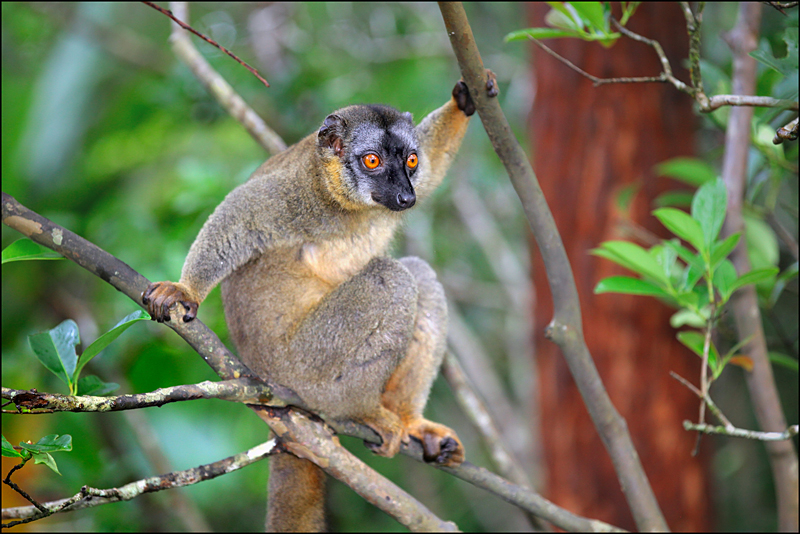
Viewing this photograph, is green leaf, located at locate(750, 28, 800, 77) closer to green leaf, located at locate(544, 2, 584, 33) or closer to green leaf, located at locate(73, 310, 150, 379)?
green leaf, located at locate(544, 2, 584, 33)

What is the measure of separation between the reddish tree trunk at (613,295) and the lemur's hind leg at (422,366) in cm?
173

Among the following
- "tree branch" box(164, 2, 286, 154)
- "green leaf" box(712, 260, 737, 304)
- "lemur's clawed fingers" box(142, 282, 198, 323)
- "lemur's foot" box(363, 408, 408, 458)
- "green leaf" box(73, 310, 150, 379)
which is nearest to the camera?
"green leaf" box(73, 310, 150, 379)

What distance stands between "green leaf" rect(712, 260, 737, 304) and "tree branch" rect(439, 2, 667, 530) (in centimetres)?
Answer: 62

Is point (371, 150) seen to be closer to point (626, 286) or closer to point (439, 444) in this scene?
point (626, 286)

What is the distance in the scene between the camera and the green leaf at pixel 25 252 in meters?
2.27

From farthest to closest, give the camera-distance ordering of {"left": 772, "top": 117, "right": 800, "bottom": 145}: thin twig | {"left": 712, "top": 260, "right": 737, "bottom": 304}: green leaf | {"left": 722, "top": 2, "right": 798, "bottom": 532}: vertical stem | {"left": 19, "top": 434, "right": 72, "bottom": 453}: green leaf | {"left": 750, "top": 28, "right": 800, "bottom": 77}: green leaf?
{"left": 722, "top": 2, "right": 798, "bottom": 532}: vertical stem
{"left": 712, "top": 260, "right": 737, "bottom": 304}: green leaf
{"left": 750, "top": 28, "right": 800, "bottom": 77}: green leaf
{"left": 772, "top": 117, "right": 800, "bottom": 145}: thin twig
{"left": 19, "top": 434, "right": 72, "bottom": 453}: green leaf

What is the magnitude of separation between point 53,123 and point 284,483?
4.23 metres

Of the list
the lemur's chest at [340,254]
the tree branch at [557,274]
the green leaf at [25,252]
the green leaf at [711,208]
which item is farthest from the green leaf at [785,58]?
the green leaf at [25,252]

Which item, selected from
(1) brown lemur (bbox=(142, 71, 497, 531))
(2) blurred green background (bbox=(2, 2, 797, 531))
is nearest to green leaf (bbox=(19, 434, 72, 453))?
(1) brown lemur (bbox=(142, 71, 497, 531))

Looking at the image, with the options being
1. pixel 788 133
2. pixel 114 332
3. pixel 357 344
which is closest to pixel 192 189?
pixel 357 344

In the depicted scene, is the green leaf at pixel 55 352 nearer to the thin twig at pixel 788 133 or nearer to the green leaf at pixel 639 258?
the green leaf at pixel 639 258

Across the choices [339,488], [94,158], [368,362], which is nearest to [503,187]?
[339,488]

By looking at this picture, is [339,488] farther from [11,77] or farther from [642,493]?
[11,77]

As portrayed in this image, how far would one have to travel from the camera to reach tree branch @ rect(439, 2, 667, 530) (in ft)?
7.65
